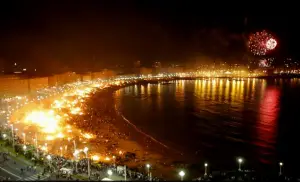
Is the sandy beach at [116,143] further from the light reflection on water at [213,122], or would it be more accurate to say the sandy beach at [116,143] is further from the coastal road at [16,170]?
the coastal road at [16,170]

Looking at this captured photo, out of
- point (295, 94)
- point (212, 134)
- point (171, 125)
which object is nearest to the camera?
point (212, 134)

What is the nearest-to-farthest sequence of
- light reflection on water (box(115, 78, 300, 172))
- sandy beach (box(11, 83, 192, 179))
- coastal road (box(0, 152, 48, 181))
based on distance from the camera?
1. coastal road (box(0, 152, 48, 181))
2. sandy beach (box(11, 83, 192, 179))
3. light reflection on water (box(115, 78, 300, 172))

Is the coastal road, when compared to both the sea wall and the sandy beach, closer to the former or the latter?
the sandy beach

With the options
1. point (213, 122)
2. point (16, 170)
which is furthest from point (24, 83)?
point (16, 170)

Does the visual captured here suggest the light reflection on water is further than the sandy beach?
Yes

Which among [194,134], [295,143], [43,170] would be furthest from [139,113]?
[43,170]

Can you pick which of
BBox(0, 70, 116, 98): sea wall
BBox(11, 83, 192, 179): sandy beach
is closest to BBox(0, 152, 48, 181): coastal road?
BBox(11, 83, 192, 179): sandy beach

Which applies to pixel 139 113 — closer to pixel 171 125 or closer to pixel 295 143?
pixel 171 125

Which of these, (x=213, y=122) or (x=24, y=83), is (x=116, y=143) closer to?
(x=213, y=122)

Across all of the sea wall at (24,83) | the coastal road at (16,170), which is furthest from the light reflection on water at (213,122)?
the sea wall at (24,83)
